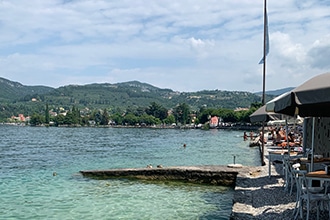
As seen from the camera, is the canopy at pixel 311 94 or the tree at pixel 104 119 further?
the tree at pixel 104 119

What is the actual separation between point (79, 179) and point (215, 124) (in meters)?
135

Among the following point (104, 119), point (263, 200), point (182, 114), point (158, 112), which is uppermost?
point (158, 112)

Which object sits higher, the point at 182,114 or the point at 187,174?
the point at 182,114

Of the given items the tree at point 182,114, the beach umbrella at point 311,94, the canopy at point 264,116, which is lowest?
the canopy at point 264,116

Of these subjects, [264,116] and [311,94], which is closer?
[311,94]

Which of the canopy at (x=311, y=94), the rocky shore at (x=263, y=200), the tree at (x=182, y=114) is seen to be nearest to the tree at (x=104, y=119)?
the tree at (x=182, y=114)

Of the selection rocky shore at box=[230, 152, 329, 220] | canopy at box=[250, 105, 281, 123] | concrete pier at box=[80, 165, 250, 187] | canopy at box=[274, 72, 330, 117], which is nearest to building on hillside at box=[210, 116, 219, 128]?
concrete pier at box=[80, 165, 250, 187]

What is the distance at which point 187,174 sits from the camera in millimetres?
15336

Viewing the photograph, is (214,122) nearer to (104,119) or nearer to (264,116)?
(104,119)

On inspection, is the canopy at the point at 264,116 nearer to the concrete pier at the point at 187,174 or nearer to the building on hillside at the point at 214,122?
the concrete pier at the point at 187,174

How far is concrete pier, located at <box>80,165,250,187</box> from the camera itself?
14625mm

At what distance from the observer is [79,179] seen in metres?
17.1

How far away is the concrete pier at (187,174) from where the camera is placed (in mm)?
14625

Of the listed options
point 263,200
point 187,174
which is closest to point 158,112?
point 187,174
